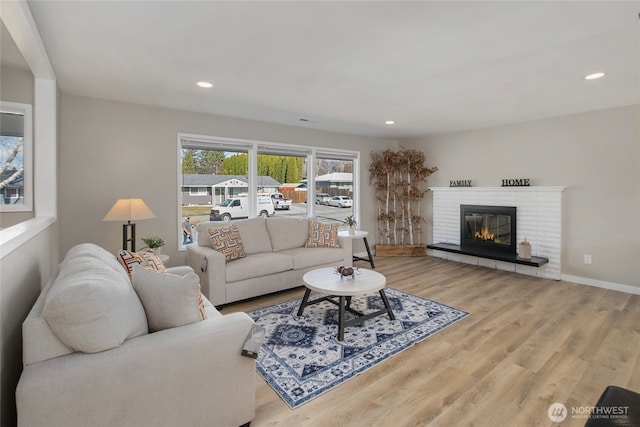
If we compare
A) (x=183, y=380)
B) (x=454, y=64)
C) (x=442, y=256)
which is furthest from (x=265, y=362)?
(x=442, y=256)

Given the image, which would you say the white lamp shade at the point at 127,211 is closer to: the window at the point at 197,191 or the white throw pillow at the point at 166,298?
the window at the point at 197,191

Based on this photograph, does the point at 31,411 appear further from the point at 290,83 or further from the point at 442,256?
the point at 442,256

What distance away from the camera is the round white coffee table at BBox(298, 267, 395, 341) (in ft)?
8.97

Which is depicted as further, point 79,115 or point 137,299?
point 79,115

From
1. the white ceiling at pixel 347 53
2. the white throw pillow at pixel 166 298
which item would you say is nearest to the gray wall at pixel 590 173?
the white ceiling at pixel 347 53

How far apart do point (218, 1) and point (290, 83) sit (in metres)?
1.35

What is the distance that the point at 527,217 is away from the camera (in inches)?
189

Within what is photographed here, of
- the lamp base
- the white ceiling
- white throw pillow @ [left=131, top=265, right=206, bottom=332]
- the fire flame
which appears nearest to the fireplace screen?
the fire flame

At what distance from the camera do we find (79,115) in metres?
3.47

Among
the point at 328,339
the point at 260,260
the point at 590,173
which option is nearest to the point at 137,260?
the point at 260,260

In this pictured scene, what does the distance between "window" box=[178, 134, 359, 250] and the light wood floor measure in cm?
164

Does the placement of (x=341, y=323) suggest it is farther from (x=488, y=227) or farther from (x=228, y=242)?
(x=488, y=227)

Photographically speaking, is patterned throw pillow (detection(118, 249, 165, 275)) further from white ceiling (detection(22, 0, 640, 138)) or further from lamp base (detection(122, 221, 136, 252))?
white ceiling (detection(22, 0, 640, 138))

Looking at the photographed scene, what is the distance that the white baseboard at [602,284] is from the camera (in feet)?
13.0
